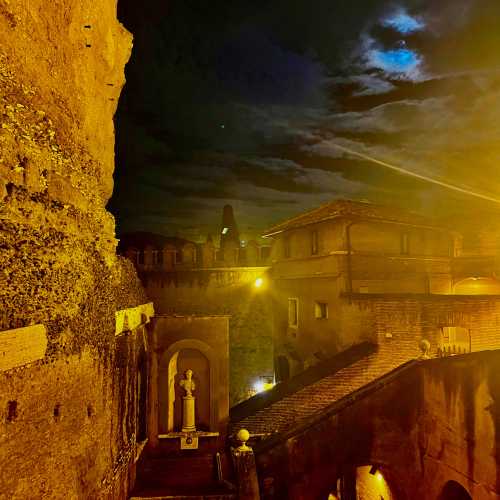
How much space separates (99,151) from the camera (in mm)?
7645

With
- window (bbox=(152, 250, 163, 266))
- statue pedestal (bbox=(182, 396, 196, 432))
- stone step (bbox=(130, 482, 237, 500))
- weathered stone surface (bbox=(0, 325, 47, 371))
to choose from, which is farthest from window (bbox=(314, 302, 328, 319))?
weathered stone surface (bbox=(0, 325, 47, 371))

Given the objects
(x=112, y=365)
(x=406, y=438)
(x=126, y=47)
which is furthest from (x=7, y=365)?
(x=406, y=438)

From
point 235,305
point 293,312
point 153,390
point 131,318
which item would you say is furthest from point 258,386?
point 131,318

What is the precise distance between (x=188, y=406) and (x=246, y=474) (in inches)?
152

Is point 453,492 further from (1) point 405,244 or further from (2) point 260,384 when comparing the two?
(2) point 260,384

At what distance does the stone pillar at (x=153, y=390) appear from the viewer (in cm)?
1155

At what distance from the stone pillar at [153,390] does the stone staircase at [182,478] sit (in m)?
0.56

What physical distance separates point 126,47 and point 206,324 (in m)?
7.96

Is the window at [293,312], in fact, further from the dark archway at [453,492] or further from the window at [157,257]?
the dark archway at [453,492]

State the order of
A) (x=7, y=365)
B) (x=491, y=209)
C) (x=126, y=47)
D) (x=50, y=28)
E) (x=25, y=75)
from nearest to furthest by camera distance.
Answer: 1. (x=7, y=365)
2. (x=25, y=75)
3. (x=50, y=28)
4. (x=126, y=47)
5. (x=491, y=209)

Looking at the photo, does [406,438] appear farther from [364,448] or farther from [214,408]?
[214,408]

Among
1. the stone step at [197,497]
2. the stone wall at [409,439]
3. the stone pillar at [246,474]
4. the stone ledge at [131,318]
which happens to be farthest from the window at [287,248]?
the stone step at [197,497]

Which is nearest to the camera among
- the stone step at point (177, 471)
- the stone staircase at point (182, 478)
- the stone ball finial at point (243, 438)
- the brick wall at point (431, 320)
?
the stone staircase at point (182, 478)

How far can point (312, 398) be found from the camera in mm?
12242
